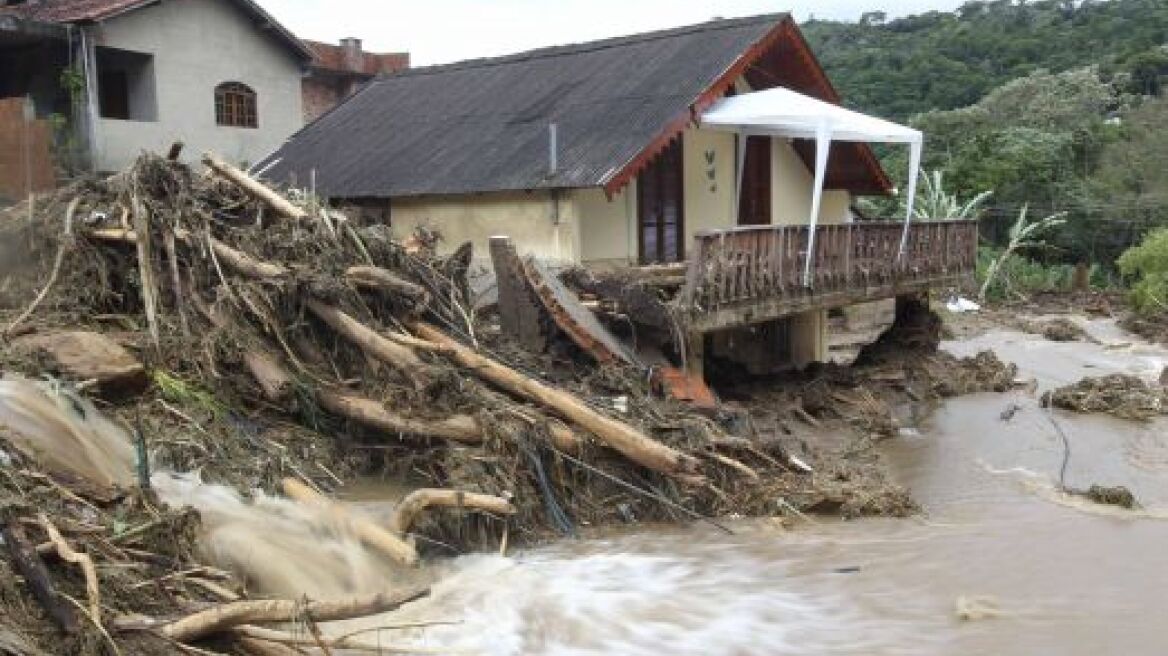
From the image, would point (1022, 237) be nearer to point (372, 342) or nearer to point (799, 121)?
point (799, 121)

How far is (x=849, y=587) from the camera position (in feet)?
26.6

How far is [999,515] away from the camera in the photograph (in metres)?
10.5

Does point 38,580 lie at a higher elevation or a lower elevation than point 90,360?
lower

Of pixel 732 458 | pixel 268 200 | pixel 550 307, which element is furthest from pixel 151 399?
pixel 732 458

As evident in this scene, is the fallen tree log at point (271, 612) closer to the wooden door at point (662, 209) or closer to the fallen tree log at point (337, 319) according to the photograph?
the fallen tree log at point (337, 319)

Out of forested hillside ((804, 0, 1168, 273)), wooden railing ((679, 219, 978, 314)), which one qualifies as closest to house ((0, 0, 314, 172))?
wooden railing ((679, 219, 978, 314))

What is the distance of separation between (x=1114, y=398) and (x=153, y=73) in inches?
732

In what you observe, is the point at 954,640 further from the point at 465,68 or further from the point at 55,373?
the point at 465,68

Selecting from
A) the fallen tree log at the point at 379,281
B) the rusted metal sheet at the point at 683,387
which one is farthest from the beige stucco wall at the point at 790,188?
the fallen tree log at the point at 379,281

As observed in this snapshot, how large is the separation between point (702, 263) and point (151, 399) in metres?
5.82

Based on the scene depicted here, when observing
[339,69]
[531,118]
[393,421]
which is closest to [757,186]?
[531,118]

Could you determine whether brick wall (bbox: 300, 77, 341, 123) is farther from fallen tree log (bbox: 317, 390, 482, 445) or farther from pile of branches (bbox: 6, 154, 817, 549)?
fallen tree log (bbox: 317, 390, 482, 445)

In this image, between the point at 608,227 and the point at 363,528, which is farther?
the point at 608,227

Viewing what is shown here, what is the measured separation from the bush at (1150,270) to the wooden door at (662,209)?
662 inches
